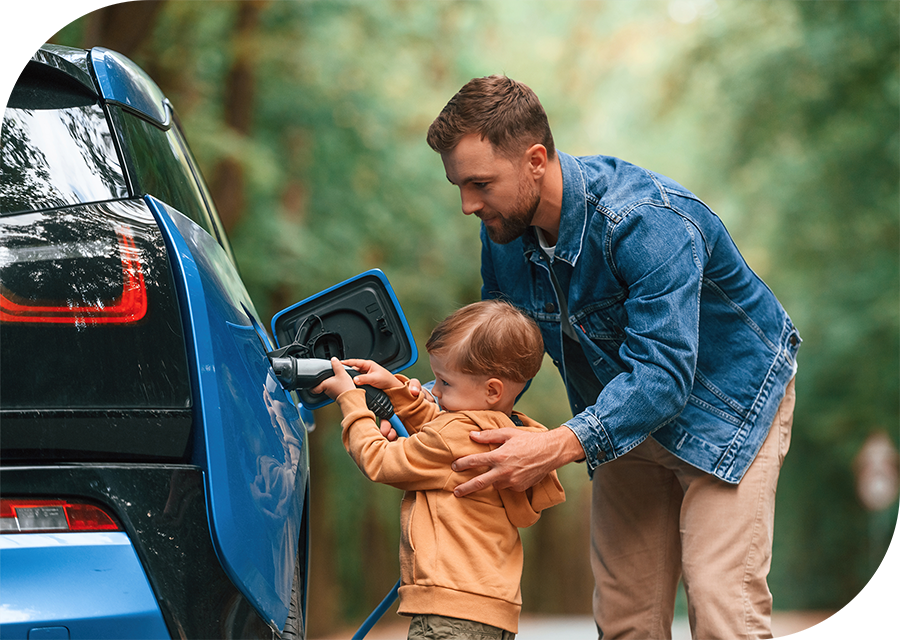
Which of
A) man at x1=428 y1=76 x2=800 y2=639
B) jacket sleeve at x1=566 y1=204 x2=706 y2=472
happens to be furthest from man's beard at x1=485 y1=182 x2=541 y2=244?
jacket sleeve at x1=566 y1=204 x2=706 y2=472

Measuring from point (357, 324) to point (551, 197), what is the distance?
67 cm

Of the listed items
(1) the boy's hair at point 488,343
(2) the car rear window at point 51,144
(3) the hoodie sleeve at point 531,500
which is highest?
(2) the car rear window at point 51,144

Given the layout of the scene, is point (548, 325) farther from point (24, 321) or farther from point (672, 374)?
point (24, 321)

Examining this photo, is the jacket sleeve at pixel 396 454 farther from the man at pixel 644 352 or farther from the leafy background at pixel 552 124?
the leafy background at pixel 552 124

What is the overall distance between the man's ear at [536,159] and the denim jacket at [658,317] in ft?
0.34

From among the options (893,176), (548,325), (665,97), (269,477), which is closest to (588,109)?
(665,97)

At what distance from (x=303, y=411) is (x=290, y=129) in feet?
20.0

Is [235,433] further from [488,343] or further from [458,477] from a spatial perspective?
[488,343]

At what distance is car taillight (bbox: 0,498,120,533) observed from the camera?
1488 mm

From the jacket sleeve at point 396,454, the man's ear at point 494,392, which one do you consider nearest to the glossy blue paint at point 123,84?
the jacket sleeve at point 396,454

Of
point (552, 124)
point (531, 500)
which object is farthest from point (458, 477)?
point (552, 124)

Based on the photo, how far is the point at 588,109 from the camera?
541 inches

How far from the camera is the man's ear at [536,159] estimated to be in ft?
7.97

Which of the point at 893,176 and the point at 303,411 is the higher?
the point at 893,176
